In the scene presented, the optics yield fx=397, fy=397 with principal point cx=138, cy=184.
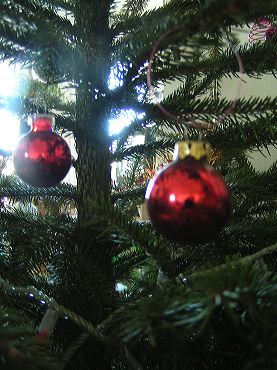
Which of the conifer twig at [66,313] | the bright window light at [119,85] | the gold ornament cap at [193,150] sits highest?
the bright window light at [119,85]

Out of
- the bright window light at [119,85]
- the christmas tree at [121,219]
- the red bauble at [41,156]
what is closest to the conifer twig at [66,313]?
the christmas tree at [121,219]

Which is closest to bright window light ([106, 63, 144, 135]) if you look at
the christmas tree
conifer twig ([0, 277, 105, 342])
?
the christmas tree

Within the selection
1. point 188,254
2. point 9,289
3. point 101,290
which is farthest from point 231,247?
point 9,289

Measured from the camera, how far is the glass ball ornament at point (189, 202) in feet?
0.98

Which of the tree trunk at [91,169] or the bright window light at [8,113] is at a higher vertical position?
the bright window light at [8,113]

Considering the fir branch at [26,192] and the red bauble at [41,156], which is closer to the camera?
the red bauble at [41,156]

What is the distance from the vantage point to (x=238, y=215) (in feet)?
1.96

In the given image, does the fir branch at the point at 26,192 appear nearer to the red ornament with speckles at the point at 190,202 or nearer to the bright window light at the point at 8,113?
the bright window light at the point at 8,113

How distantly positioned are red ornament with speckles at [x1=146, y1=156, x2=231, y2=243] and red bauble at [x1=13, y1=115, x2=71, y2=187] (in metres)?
0.16

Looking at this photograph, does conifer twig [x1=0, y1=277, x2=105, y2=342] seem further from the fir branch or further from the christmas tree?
the fir branch

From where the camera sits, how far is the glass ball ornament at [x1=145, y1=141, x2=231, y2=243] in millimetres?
299

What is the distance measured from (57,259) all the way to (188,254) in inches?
6.5

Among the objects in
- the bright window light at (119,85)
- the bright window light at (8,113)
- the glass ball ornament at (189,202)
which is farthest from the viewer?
the bright window light at (8,113)

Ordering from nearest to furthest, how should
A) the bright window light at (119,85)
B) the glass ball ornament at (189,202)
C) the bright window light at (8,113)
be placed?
the glass ball ornament at (189,202) < the bright window light at (119,85) < the bright window light at (8,113)
